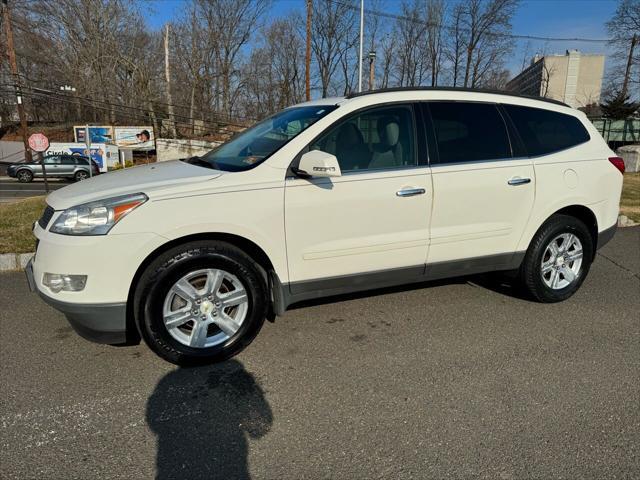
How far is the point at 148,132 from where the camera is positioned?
32.3m

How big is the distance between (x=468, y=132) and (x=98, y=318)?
10.0 feet

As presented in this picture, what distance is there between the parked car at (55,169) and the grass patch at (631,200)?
25.5m

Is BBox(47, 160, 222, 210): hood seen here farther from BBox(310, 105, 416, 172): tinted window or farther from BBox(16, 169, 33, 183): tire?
BBox(16, 169, 33, 183): tire

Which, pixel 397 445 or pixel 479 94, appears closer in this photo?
pixel 397 445

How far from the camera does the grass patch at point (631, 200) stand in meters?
8.22

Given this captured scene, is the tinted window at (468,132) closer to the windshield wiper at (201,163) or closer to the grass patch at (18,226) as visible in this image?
the windshield wiper at (201,163)

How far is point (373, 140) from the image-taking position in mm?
3449

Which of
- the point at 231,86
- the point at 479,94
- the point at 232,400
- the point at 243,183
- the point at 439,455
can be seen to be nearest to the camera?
the point at 439,455

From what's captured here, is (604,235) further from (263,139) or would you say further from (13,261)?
(13,261)

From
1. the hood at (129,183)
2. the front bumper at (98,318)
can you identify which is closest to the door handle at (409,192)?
the hood at (129,183)

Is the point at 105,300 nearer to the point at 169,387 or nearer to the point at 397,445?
the point at 169,387

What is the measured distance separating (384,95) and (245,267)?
169 cm

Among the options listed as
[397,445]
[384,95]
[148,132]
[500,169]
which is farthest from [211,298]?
[148,132]

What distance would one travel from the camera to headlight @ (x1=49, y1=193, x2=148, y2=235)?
2.75 m
